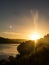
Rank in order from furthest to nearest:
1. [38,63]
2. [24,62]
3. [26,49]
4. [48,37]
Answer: [48,37]
[26,49]
[24,62]
[38,63]

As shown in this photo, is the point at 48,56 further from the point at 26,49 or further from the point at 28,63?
the point at 26,49

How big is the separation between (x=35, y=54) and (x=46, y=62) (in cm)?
263

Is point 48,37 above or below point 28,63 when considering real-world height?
above

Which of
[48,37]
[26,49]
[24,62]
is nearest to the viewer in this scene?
[24,62]

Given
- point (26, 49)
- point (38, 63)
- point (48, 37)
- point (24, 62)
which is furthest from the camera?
point (48, 37)

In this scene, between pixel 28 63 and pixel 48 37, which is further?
pixel 48 37

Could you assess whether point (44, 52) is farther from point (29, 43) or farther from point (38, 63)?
point (29, 43)

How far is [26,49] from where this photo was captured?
105 ft

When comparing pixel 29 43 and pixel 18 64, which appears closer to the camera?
pixel 18 64

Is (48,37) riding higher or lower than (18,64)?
higher

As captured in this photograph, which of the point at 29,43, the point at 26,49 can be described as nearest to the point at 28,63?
the point at 26,49

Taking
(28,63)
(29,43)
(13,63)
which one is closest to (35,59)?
(28,63)

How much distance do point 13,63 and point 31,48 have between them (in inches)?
304

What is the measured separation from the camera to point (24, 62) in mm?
23547
